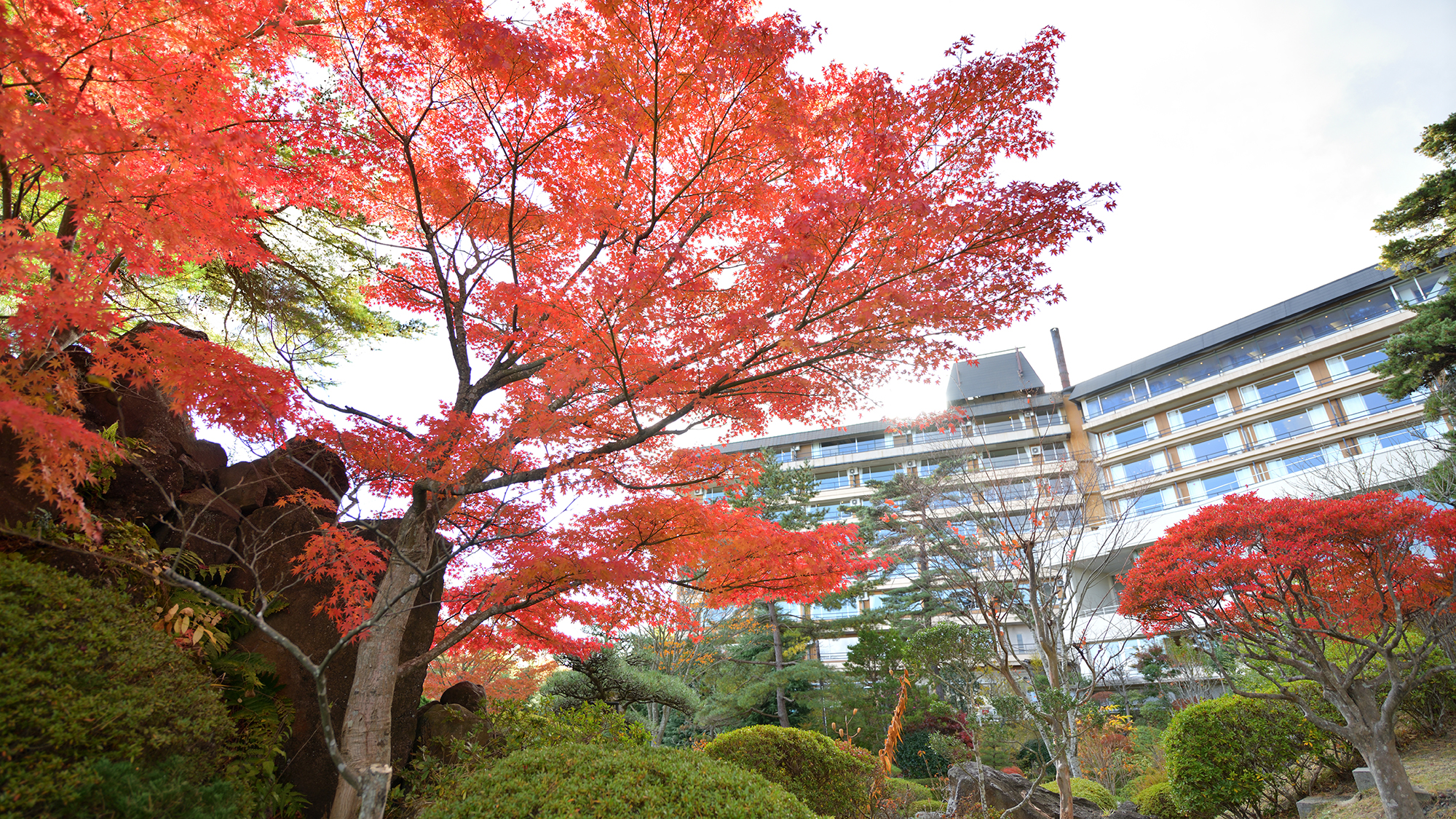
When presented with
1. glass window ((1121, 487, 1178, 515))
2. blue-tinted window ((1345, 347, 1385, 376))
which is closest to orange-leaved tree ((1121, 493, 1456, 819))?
blue-tinted window ((1345, 347, 1385, 376))

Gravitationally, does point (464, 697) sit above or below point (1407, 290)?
below

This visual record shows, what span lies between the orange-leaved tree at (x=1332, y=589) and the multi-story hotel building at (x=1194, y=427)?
1092 centimetres

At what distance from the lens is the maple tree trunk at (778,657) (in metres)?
17.1

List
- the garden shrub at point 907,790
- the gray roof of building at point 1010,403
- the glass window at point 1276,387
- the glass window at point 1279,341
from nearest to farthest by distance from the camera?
the garden shrub at point 907,790
the glass window at point 1276,387
the glass window at point 1279,341
the gray roof of building at point 1010,403

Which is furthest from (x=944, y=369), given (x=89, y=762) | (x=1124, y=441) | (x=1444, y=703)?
(x=1124, y=441)

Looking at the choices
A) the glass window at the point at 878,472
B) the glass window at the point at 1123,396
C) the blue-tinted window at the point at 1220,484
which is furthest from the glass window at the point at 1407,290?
the glass window at the point at 878,472

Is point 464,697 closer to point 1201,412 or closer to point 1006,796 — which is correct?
point 1006,796

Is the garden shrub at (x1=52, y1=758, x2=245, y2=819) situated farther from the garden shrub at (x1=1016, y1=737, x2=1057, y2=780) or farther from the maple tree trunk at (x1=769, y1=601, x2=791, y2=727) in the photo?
the garden shrub at (x1=1016, y1=737, x2=1057, y2=780)

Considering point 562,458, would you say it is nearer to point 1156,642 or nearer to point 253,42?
point 253,42

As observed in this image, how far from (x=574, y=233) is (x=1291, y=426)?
3203 cm

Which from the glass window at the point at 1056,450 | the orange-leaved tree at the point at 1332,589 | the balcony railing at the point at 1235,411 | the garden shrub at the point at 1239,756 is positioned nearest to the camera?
the orange-leaved tree at the point at 1332,589

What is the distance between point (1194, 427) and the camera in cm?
2920

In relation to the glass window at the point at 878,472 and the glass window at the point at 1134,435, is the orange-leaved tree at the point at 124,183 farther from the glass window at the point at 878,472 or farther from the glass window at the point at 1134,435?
the glass window at the point at 1134,435

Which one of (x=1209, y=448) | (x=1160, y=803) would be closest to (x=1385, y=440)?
(x=1209, y=448)
